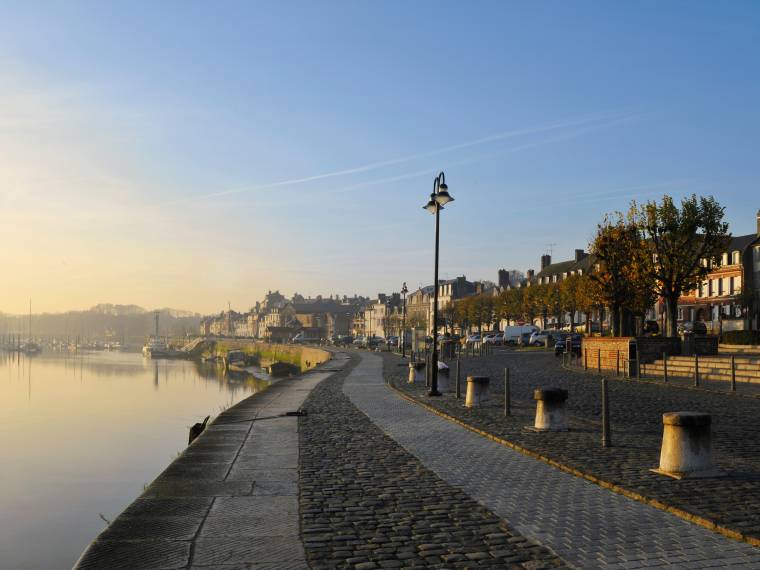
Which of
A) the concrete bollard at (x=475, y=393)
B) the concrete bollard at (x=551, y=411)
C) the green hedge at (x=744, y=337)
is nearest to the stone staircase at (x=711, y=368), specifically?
the green hedge at (x=744, y=337)

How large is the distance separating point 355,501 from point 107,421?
38672mm

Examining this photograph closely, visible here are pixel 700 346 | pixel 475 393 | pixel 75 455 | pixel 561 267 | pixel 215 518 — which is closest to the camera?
pixel 215 518

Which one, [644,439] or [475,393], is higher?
[475,393]

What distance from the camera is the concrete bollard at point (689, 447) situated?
9.77m

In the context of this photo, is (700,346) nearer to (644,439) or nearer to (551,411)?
(551,411)

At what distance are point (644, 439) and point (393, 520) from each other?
7.11 m

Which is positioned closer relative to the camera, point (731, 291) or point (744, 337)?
point (744, 337)

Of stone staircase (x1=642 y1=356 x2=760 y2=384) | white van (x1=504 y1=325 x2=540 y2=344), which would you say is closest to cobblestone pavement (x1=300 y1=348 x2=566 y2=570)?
stone staircase (x1=642 y1=356 x2=760 y2=384)

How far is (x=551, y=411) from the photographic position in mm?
14555

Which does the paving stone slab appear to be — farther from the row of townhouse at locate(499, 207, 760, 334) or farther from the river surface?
the row of townhouse at locate(499, 207, 760, 334)

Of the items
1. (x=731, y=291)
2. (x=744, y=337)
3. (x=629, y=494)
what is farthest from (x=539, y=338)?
(x=629, y=494)

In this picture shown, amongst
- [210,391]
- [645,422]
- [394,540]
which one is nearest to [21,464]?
[645,422]

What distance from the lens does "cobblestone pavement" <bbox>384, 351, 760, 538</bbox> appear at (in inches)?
331

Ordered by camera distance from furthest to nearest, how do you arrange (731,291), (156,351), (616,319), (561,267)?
1. (156,351)
2. (561,267)
3. (731,291)
4. (616,319)
